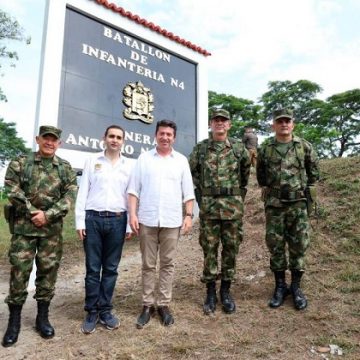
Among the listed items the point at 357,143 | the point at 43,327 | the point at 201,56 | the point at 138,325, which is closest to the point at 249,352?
the point at 138,325

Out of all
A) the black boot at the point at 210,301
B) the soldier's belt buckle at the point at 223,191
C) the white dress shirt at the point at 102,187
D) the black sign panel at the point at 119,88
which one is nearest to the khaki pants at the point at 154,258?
the white dress shirt at the point at 102,187

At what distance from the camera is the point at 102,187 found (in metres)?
3.32

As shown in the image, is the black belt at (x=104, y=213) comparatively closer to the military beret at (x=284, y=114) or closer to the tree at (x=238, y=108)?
the military beret at (x=284, y=114)

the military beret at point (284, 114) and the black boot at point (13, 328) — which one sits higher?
the military beret at point (284, 114)

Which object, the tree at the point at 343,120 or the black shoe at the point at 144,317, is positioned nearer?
the black shoe at the point at 144,317

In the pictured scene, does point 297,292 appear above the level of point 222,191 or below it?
below

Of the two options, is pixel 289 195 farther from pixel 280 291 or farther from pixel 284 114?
pixel 280 291

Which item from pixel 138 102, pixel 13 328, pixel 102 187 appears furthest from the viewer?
pixel 138 102

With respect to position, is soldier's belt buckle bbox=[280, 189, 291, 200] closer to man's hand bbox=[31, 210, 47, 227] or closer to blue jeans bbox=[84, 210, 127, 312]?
blue jeans bbox=[84, 210, 127, 312]

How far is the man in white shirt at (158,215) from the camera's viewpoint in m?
3.28

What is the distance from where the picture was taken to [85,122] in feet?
18.4

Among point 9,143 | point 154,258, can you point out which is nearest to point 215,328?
point 154,258

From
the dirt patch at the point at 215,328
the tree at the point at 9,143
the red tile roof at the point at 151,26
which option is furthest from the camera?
the tree at the point at 9,143

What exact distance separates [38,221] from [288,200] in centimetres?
252
